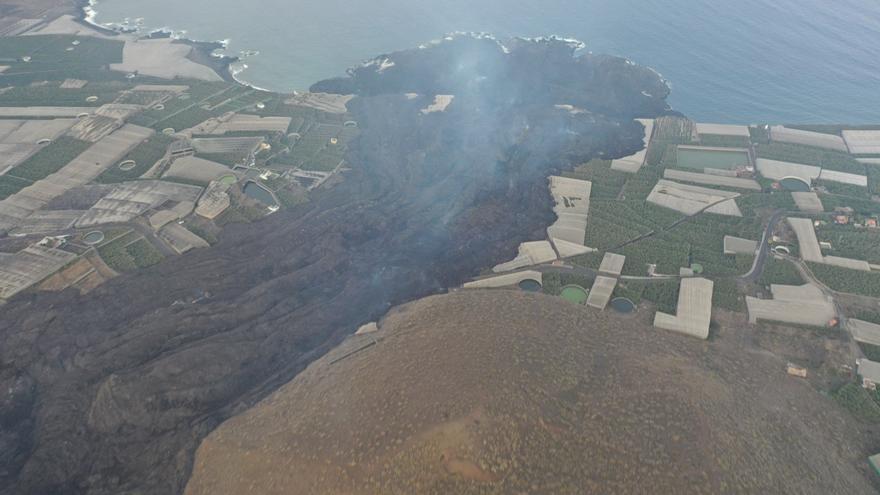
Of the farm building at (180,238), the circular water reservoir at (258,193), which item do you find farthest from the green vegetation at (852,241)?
the farm building at (180,238)

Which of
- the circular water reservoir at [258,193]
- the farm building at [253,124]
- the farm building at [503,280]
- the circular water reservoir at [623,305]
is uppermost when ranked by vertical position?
the circular water reservoir at [623,305]

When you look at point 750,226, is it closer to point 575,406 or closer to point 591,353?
point 591,353

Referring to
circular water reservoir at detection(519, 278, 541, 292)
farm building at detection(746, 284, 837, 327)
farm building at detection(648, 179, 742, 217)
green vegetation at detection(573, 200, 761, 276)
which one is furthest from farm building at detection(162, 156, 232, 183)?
farm building at detection(746, 284, 837, 327)

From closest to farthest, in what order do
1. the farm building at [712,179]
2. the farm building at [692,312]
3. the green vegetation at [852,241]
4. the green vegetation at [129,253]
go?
the farm building at [692,312]
the green vegetation at [852,241]
the green vegetation at [129,253]
the farm building at [712,179]

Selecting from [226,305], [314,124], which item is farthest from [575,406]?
[314,124]

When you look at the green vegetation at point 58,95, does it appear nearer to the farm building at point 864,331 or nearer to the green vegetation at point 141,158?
the green vegetation at point 141,158

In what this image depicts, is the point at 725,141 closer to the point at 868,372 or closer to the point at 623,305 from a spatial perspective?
the point at 623,305

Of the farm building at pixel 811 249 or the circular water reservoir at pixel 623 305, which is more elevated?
the farm building at pixel 811 249
